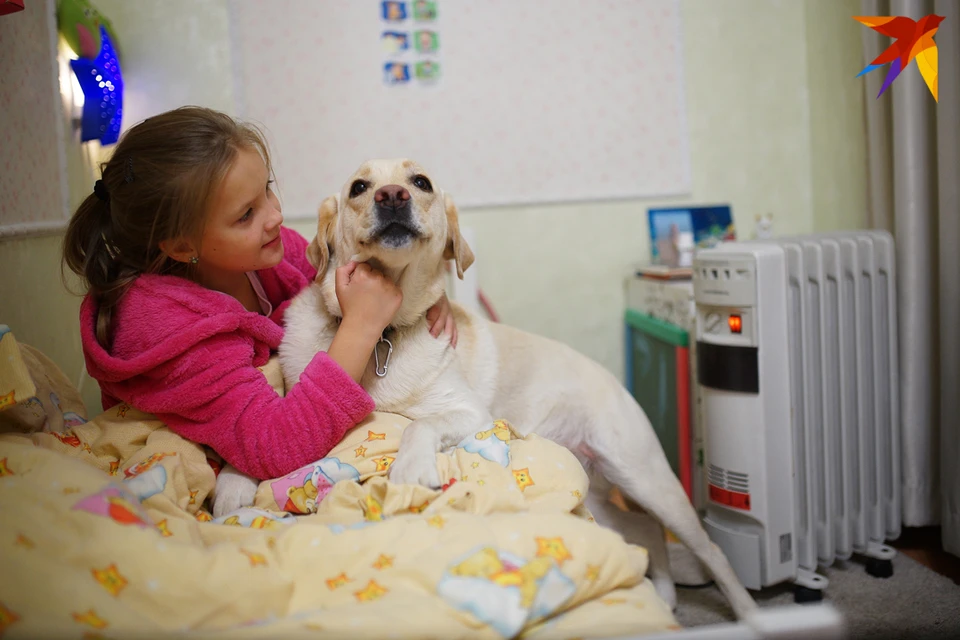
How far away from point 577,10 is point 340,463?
2189 millimetres

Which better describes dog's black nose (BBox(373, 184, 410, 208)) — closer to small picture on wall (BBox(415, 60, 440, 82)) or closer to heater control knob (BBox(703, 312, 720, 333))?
heater control knob (BBox(703, 312, 720, 333))

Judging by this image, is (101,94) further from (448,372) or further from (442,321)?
(448,372)

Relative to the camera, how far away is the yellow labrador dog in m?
1.30

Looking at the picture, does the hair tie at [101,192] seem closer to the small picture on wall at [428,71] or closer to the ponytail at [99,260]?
the ponytail at [99,260]

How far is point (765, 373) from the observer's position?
5.43 feet

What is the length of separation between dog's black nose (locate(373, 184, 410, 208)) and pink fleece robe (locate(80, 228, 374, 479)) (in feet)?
1.03

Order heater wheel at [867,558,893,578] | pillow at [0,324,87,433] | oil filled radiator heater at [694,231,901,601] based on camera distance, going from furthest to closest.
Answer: heater wheel at [867,558,893,578] → oil filled radiator heater at [694,231,901,601] → pillow at [0,324,87,433]

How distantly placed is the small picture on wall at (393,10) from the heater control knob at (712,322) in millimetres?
1641

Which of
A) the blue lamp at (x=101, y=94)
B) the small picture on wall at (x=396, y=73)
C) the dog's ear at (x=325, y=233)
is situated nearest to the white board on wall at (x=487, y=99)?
the small picture on wall at (x=396, y=73)

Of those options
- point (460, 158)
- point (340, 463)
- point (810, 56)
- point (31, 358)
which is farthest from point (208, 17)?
point (810, 56)

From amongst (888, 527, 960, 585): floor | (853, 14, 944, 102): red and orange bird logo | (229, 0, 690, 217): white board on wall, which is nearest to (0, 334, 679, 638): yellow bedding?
(853, 14, 944, 102): red and orange bird logo

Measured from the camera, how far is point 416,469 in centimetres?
111

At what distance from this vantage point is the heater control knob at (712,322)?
5.64 ft

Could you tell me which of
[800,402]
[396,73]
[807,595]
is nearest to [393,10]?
[396,73]
